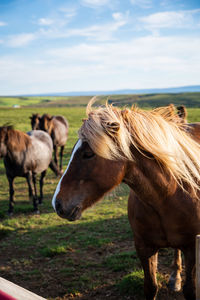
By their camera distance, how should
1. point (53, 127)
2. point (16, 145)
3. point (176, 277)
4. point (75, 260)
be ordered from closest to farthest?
point (176, 277) < point (75, 260) < point (16, 145) < point (53, 127)

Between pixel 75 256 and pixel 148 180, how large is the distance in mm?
3241

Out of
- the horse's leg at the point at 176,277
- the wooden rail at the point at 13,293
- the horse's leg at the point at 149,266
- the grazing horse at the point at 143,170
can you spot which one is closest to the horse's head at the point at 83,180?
the grazing horse at the point at 143,170

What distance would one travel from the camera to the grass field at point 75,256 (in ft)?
12.3

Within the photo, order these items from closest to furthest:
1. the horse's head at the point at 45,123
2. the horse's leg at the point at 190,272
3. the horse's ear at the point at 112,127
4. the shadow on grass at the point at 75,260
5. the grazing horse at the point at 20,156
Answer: the horse's ear at the point at 112,127 < the horse's leg at the point at 190,272 < the shadow on grass at the point at 75,260 < the grazing horse at the point at 20,156 < the horse's head at the point at 45,123

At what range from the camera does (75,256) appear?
15.6 ft

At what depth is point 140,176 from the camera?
6.67 feet

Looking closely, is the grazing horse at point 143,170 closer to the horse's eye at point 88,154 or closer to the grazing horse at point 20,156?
the horse's eye at point 88,154

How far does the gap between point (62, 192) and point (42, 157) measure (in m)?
6.06

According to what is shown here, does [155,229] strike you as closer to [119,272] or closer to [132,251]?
[119,272]

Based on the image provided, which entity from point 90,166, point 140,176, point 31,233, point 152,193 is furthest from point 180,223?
point 31,233

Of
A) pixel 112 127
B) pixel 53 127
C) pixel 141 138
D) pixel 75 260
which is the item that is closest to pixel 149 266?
pixel 141 138

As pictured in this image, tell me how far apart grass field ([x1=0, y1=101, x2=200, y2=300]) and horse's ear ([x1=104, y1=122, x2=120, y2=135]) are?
29.8 inches

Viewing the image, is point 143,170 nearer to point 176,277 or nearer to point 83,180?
point 83,180

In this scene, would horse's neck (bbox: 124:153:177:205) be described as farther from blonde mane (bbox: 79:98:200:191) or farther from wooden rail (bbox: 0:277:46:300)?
wooden rail (bbox: 0:277:46:300)
